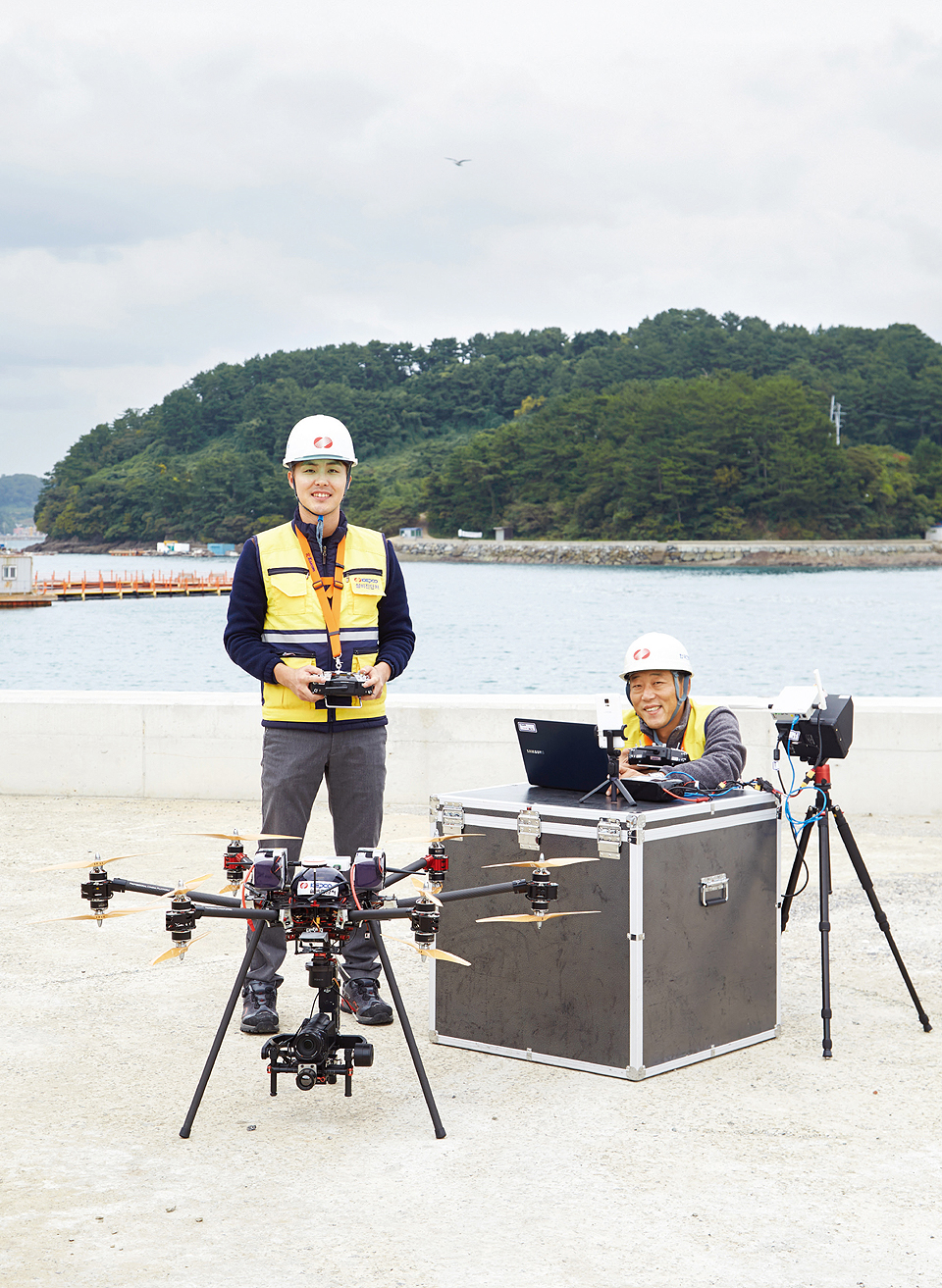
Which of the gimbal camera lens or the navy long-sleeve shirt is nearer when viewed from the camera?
the gimbal camera lens

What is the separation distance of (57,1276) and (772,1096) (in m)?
2.05

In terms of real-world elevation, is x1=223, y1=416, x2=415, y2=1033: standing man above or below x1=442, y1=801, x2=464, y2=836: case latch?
above

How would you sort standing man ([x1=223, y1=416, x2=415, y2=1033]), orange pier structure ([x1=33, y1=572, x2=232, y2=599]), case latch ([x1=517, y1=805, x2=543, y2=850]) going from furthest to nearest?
orange pier structure ([x1=33, y1=572, x2=232, y2=599])
standing man ([x1=223, y1=416, x2=415, y2=1033])
case latch ([x1=517, y1=805, x2=543, y2=850])

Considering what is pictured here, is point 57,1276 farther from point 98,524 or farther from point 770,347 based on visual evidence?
point 770,347

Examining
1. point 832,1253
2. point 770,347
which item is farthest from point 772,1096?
point 770,347

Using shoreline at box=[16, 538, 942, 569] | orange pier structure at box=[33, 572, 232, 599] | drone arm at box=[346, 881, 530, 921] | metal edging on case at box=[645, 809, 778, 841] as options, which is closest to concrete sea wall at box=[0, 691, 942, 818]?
metal edging on case at box=[645, 809, 778, 841]

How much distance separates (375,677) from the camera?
453 cm

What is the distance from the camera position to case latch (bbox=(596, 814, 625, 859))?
420cm

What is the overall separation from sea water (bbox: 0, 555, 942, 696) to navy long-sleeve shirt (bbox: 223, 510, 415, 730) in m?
37.6

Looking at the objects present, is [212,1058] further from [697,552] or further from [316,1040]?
[697,552]

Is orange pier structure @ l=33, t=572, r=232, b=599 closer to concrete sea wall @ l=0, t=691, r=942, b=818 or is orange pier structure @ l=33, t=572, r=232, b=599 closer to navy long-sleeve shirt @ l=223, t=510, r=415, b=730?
concrete sea wall @ l=0, t=691, r=942, b=818

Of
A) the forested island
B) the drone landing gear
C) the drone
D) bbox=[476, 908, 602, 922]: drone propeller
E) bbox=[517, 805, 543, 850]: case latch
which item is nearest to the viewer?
the drone

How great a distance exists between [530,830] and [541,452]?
124 metres

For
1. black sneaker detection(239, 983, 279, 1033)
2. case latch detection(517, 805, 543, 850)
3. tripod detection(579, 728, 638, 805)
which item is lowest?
black sneaker detection(239, 983, 279, 1033)
